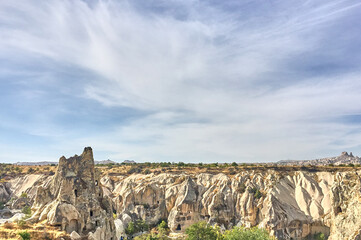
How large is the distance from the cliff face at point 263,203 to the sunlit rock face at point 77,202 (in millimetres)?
23309

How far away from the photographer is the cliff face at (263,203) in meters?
41.0

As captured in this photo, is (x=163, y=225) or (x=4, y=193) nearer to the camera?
(x=163, y=225)

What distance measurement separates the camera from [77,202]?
30.1 meters

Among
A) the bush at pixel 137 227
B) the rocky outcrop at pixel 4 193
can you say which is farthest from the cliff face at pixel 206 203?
the bush at pixel 137 227

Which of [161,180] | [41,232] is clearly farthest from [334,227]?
[161,180]

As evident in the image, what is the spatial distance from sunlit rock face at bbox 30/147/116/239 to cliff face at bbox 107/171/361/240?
76.5 feet

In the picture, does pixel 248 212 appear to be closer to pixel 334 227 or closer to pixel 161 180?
pixel 334 227

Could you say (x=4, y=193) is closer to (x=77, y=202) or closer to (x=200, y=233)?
(x=77, y=202)

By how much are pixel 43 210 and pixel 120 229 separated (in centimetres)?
1964

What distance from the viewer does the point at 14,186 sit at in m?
94.4

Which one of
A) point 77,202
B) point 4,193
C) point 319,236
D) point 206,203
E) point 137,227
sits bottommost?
point 319,236

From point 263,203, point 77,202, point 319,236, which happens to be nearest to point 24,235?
point 77,202

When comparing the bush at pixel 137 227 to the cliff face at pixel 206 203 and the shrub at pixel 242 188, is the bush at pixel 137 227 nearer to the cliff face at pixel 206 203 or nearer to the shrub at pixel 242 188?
the cliff face at pixel 206 203

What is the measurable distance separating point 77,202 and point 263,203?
3360 centimetres
